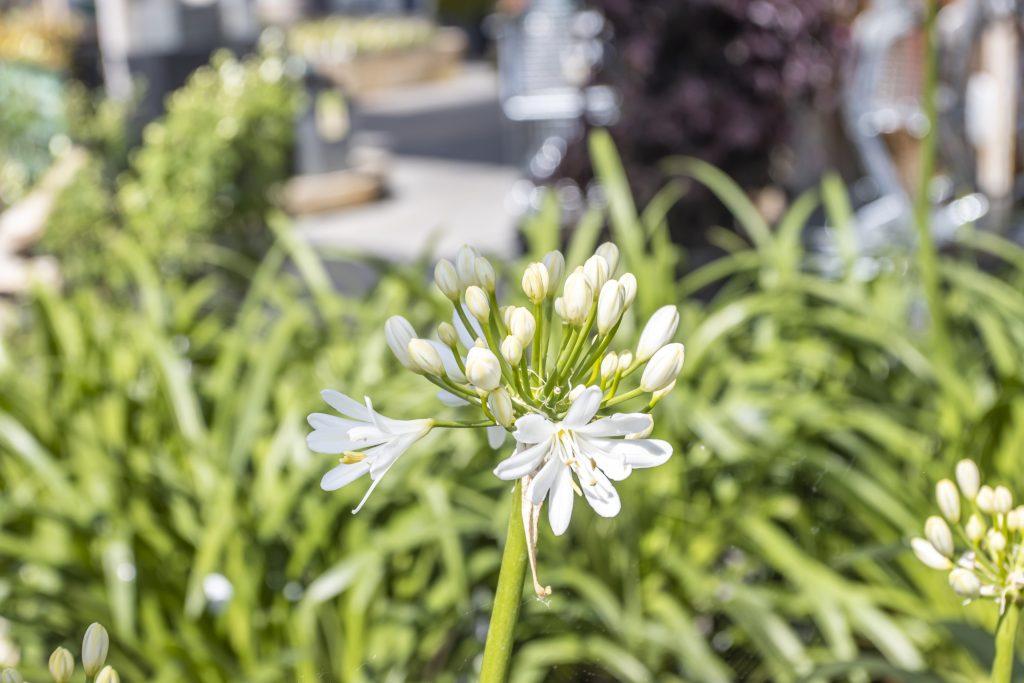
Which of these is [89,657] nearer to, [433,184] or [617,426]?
[617,426]

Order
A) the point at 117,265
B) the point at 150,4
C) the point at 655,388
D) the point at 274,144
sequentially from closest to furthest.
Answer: the point at 655,388 → the point at 117,265 → the point at 274,144 → the point at 150,4

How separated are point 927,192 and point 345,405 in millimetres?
1382

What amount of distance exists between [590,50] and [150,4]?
11.7 ft

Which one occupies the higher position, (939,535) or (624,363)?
(624,363)

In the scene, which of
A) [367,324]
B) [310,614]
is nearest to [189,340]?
[367,324]

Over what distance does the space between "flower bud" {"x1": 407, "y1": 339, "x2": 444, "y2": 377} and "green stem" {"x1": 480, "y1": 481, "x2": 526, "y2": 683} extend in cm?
8

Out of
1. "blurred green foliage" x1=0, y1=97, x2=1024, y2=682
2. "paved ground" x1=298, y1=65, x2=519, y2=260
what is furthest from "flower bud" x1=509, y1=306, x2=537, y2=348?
"paved ground" x1=298, y1=65, x2=519, y2=260

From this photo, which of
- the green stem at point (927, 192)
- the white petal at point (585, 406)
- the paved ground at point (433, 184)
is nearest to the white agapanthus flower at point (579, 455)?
the white petal at point (585, 406)

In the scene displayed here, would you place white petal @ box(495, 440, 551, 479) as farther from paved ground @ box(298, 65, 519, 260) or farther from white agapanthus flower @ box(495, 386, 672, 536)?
paved ground @ box(298, 65, 519, 260)

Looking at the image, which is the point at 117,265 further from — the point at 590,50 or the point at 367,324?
the point at 590,50

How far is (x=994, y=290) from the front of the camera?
200cm

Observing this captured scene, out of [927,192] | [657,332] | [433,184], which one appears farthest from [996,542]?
[433,184]

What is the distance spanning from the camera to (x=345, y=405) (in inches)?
23.4

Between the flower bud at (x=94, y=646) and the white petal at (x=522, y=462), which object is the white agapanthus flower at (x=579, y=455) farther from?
the flower bud at (x=94, y=646)
